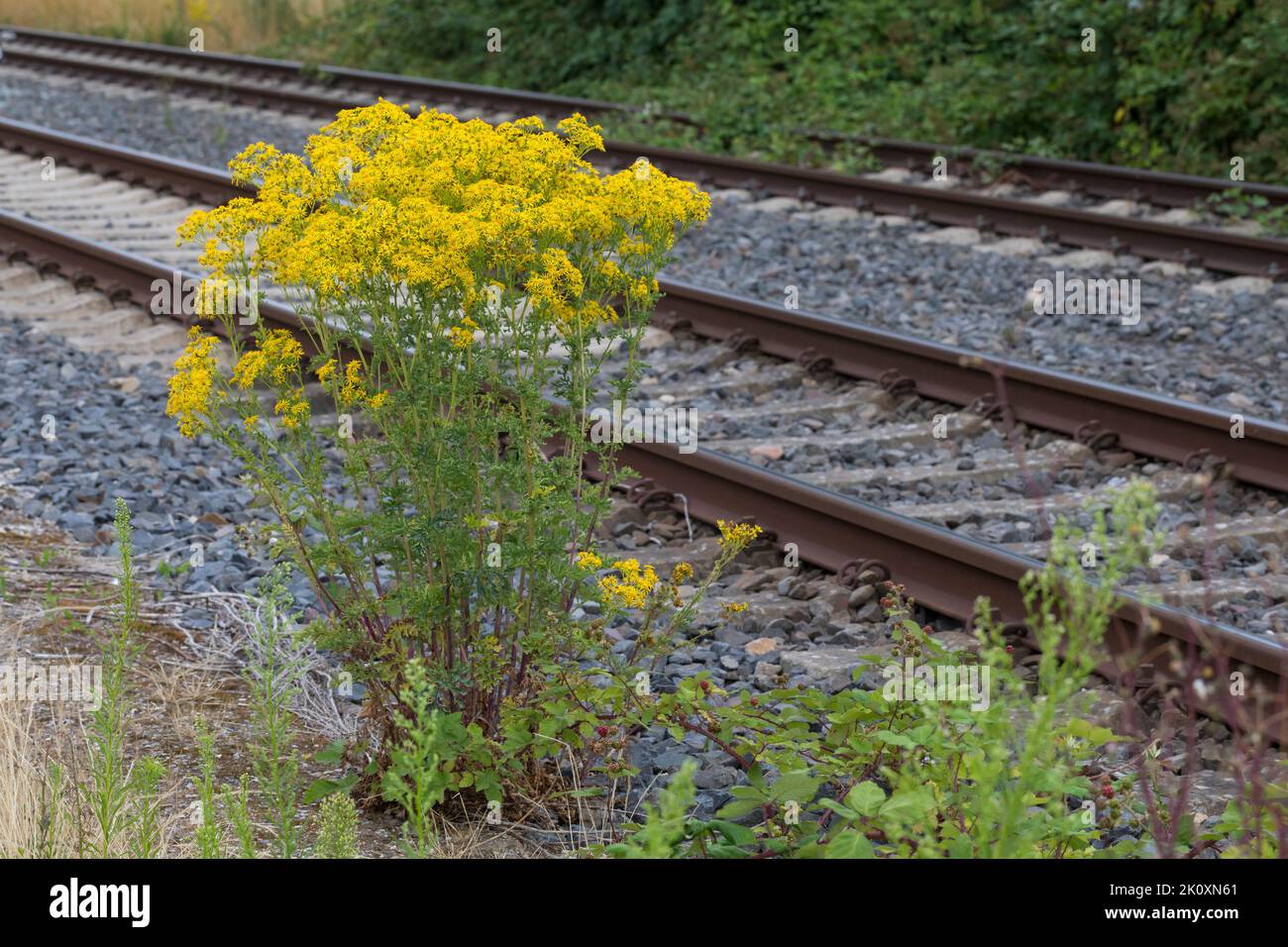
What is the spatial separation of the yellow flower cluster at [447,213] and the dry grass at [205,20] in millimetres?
20894

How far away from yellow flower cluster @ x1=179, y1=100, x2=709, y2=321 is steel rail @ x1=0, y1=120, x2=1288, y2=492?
179 cm

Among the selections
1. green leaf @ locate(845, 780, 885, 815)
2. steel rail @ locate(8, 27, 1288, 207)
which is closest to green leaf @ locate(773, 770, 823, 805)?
green leaf @ locate(845, 780, 885, 815)

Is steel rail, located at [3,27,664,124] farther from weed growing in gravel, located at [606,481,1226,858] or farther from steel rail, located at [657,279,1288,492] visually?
weed growing in gravel, located at [606,481,1226,858]

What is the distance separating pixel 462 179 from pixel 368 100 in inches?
543

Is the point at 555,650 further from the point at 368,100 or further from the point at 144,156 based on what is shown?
the point at 368,100

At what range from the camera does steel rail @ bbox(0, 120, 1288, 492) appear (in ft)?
21.4

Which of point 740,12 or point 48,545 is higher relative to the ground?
point 740,12

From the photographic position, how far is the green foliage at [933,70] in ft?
43.8

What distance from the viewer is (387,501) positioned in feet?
13.2

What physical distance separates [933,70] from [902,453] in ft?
33.5

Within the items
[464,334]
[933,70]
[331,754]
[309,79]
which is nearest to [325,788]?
[331,754]

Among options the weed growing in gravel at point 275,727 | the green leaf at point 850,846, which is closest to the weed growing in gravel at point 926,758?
the green leaf at point 850,846
